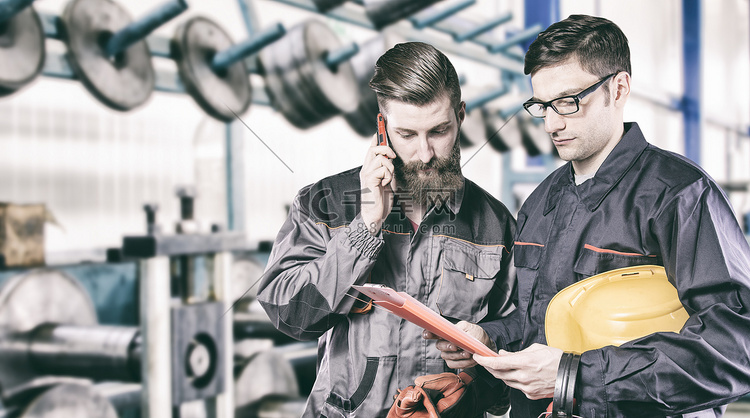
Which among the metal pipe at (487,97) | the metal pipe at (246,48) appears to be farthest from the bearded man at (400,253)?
the metal pipe at (487,97)

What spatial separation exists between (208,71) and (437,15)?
768mm

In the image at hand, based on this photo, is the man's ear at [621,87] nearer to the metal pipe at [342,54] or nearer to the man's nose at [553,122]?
the man's nose at [553,122]

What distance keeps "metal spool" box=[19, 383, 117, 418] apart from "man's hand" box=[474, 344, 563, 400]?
3.53ft

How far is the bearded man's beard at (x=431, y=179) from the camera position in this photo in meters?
1.00

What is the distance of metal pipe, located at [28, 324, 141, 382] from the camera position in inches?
56.5

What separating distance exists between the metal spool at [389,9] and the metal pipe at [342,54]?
0.16 m

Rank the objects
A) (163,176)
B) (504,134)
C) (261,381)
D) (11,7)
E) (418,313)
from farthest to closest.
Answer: (504,134), (261,381), (163,176), (11,7), (418,313)

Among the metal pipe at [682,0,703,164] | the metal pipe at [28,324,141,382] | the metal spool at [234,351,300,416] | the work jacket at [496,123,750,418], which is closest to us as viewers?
the work jacket at [496,123,750,418]

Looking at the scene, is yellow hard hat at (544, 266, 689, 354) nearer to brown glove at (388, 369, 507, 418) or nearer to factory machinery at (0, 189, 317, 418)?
brown glove at (388, 369, 507, 418)

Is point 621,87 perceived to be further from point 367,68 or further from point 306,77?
point 367,68

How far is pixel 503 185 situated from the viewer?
295 centimetres

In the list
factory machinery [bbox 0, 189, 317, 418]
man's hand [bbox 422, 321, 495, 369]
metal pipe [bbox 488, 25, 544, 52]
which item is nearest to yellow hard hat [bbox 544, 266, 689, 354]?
man's hand [bbox 422, 321, 495, 369]

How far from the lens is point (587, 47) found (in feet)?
2.87

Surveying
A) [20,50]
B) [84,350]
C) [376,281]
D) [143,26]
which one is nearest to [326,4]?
[143,26]
